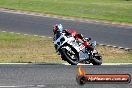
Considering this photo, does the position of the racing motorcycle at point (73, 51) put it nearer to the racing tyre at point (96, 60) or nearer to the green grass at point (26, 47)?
the racing tyre at point (96, 60)

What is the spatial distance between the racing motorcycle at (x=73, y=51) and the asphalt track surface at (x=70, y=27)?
390 inches

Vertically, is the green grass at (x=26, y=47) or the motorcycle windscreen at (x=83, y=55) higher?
the motorcycle windscreen at (x=83, y=55)

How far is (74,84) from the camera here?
11.3 metres

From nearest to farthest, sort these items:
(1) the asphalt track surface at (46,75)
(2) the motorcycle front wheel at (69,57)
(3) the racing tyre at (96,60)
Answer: (1) the asphalt track surface at (46,75)
(2) the motorcycle front wheel at (69,57)
(3) the racing tyre at (96,60)

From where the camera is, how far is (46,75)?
1251 centimetres

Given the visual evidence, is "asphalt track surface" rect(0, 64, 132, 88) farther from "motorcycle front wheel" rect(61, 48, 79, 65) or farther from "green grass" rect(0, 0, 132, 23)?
"green grass" rect(0, 0, 132, 23)

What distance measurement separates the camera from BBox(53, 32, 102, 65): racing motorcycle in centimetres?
1512

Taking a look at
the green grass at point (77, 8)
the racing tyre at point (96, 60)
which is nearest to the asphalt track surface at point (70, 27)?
the green grass at point (77, 8)

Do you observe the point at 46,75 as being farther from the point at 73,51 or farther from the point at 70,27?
the point at 70,27

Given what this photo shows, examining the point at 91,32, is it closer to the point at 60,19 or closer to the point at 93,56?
the point at 60,19

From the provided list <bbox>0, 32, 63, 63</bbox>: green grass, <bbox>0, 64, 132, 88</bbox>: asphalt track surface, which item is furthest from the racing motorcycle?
<bbox>0, 32, 63, 63</bbox>: green grass

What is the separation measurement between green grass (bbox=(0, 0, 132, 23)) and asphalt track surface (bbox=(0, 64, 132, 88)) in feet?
68.0

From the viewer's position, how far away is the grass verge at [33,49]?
20.2m

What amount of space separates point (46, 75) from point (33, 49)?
10517 millimetres
